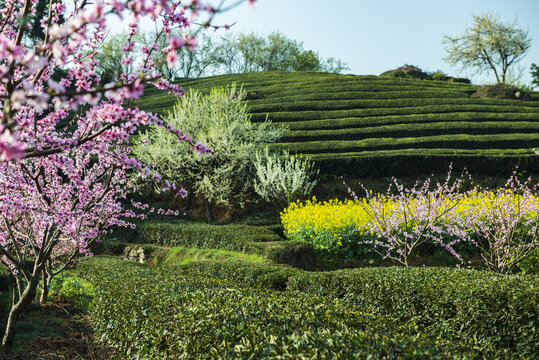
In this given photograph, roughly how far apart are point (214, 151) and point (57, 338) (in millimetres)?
11325

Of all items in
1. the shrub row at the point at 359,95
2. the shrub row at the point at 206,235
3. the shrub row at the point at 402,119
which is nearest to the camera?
the shrub row at the point at 206,235

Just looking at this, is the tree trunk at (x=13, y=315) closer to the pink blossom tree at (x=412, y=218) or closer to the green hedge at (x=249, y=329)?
the green hedge at (x=249, y=329)

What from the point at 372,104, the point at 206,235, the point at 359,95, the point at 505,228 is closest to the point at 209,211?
the point at 206,235

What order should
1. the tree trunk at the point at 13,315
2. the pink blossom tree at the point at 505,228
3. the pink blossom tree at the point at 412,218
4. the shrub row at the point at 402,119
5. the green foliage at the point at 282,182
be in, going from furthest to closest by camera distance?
the shrub row at the point at 402,119
the green foliage at the point at 282,182
the pink blossom tree at the point at 412,218
the pink blossom tree at the point at 505,228
the tree trunk at the point at 13,315

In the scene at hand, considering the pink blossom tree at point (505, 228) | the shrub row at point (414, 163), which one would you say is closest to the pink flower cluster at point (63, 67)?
the pink blossom tree at point (505, 228)

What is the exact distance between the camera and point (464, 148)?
24672 millimetres

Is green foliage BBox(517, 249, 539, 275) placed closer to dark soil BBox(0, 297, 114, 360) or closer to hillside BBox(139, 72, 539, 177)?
dark soil BBox(0, 297, 114, 360)

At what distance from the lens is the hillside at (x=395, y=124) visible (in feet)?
72.0

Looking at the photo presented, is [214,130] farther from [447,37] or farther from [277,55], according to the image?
[277,55]

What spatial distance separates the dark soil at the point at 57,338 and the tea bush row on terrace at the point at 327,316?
0.33 metres

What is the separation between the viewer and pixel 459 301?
19.6ft

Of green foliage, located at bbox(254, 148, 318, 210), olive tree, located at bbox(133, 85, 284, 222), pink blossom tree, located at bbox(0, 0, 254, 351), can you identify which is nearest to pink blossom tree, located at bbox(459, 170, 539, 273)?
green foliage, located at bbox(254, 148, 318, 210)

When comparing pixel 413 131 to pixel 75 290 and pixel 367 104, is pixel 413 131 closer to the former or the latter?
pixel 367 104

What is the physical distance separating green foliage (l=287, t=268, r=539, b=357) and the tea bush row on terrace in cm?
1
